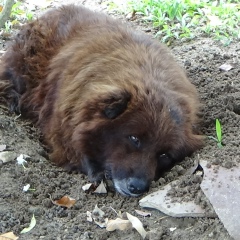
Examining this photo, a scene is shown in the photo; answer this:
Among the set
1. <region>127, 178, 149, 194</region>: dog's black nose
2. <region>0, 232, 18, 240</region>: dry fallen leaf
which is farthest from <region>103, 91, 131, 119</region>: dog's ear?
<region>0, 232, 18, 240</region>: dry fallen leaf

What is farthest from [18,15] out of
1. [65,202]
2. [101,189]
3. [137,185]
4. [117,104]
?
[137,185]

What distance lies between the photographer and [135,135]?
440 centimetres

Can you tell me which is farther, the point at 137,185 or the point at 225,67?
the point at 225,67

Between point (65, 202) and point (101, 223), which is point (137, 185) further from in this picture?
point (65, 202)

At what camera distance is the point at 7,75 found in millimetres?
6043

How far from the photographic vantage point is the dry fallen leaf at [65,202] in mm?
4258

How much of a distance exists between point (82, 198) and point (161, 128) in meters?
0.81

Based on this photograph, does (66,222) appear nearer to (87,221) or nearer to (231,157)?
(87,221)

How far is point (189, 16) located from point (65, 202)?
4273mm

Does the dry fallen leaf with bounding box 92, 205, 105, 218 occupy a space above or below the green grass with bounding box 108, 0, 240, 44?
below

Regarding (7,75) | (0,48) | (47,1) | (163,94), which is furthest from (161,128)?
(47,1)

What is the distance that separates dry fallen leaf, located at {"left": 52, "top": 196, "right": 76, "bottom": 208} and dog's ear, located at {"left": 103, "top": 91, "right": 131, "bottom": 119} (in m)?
0.71

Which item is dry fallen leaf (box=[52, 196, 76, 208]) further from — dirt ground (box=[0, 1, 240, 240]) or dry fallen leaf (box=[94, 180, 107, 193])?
dry fallen leaf (box=[94, 180, 107, 193])

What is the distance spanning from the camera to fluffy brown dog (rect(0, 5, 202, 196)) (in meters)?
4.41
